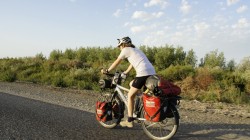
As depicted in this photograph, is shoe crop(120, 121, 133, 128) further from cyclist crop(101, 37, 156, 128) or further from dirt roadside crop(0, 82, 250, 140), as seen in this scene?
dirt roadside crop(0, 82, 250, 140)

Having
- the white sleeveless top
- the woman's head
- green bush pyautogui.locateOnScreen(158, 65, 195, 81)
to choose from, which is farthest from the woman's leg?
green bush pyautogui.locateOnScreen(158, 65, 195, 81)

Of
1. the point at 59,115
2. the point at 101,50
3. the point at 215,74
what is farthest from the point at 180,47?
the point at 59,115

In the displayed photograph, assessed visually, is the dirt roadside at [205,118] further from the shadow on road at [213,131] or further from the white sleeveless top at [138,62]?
the white sleeveless top at [138,62]

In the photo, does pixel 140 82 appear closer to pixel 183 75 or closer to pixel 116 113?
pixel 116 113

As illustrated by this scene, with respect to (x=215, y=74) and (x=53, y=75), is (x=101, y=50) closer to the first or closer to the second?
(x=53, y=75)

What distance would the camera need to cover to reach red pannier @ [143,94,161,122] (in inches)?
287

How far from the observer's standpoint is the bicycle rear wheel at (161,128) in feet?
23.8

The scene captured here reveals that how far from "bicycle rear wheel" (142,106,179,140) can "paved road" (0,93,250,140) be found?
177 mm

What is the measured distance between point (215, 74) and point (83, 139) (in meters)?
13.9

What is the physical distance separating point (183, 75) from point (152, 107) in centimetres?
1318

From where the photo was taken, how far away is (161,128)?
762cm

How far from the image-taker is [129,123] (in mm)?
8055

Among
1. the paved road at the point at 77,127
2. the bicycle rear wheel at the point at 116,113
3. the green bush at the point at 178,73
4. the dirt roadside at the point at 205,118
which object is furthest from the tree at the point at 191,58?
the bicycle rear wheel at the point at 116,113

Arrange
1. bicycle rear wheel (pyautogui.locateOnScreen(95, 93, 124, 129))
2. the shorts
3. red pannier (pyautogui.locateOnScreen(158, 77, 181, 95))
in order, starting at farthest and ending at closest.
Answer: bicycle rear wheel (pyautogui.locateOnScreen(95, 93, 124, 129)) < the shorts < red pannier (pyautogui.locateOnScreen(158, 77, 181, 95))
